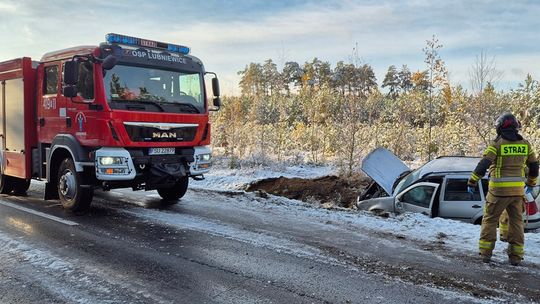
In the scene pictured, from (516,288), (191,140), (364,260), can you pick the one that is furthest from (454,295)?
(191,140)

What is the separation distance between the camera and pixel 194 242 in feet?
19.7

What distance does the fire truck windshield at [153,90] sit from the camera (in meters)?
7.17

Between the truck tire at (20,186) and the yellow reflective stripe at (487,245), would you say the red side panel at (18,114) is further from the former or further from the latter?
the yellow reflective stripe at (487,245)

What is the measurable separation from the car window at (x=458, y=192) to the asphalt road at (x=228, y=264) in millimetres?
2155

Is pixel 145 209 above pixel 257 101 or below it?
below

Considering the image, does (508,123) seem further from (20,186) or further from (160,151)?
(20,186)

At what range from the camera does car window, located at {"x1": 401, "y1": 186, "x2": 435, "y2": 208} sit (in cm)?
805

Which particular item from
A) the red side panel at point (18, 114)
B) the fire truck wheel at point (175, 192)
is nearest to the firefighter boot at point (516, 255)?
the fire truck wheel at point (175, 192)

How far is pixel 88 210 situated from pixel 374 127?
34.5 ft

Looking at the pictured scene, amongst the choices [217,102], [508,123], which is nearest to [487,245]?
[508,123]

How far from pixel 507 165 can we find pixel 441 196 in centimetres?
279

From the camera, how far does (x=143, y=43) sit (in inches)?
305

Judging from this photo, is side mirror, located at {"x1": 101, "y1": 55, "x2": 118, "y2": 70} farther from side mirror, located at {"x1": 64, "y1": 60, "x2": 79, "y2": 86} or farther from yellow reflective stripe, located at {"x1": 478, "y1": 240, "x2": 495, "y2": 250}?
yellow reflective stripe, located at {"x1": 478, "y1": 240, "x2": 495, "y2": 250}

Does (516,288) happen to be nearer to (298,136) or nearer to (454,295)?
(454,295)
